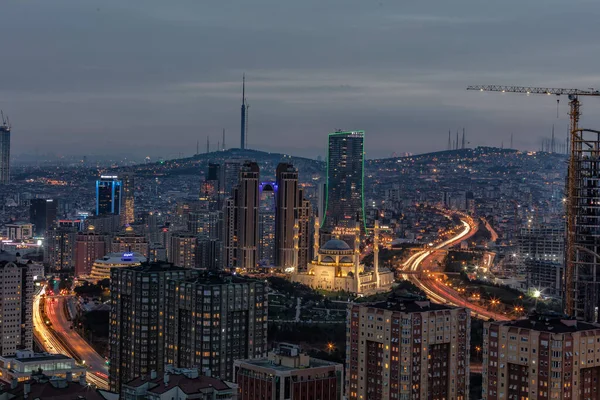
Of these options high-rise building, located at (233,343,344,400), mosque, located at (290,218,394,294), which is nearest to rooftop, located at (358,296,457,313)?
high-rise building, located at (233,343,344,400)

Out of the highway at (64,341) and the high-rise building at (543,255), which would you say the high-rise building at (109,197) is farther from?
the highway at (64,341)

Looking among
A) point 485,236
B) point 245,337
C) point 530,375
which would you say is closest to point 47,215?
point 485,236

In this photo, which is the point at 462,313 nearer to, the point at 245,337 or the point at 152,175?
the point at 245,337

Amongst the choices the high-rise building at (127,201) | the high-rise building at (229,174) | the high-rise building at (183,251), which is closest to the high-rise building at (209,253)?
the high-rise building at (183,251)

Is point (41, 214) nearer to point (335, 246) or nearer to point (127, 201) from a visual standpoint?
point (127, 201)

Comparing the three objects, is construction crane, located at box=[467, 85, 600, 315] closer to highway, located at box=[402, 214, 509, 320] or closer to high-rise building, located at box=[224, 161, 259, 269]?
highway, located at box=[402, 214, 509, 320]
